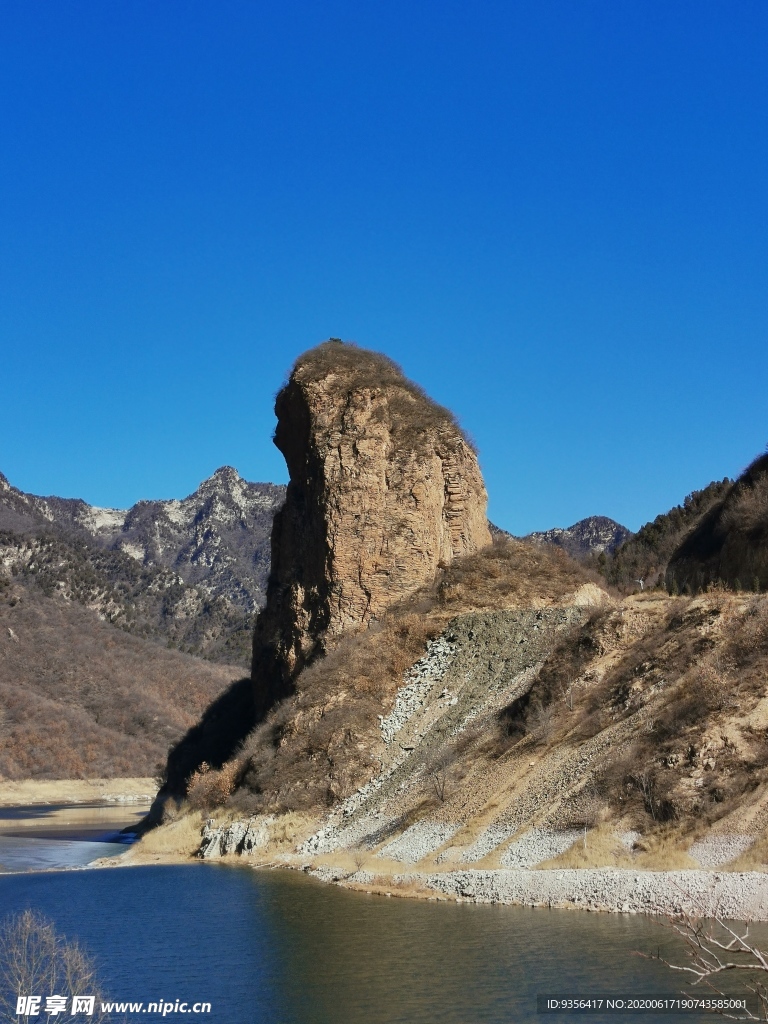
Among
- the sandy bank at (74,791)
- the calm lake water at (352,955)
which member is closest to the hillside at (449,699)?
the calm lake water at (352,955)

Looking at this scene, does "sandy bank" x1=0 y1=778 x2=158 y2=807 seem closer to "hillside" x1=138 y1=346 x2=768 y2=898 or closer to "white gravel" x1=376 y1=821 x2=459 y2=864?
"hillside" x1=138 y1=346 x2=768 y2=898

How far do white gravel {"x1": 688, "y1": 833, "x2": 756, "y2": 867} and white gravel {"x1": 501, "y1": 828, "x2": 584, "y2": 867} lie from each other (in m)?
3.31

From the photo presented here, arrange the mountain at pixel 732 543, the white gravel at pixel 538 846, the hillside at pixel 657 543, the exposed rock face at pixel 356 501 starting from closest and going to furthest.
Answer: the white gravel at pixel 538 846 → the exposed rock face at pixel 356 501 → the mountain at pixel 732 543 → the hillside at pixel 657 543

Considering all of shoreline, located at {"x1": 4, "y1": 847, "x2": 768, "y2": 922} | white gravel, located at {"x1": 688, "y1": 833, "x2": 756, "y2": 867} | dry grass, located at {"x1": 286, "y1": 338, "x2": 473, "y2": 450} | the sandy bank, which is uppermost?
dry grass, located at {"x1": 286, "y1": 338, "x2": 473, "y2": 450}

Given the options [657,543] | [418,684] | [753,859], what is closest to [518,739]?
[418,684]

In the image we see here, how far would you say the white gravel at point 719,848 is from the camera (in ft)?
68.6

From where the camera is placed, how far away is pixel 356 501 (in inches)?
1800

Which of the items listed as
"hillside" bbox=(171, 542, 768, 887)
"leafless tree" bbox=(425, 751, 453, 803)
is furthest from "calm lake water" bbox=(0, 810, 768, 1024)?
"leafless tree" bbox=(425, 751, 453, 803)

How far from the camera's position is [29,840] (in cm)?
5391

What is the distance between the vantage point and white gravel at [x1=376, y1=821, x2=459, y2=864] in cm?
2802

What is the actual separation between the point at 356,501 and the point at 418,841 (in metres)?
19.2

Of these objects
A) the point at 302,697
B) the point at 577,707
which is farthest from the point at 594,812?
the point at 302,697

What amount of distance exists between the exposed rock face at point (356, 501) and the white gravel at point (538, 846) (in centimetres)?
1922

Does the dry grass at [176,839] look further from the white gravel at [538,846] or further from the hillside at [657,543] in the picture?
the hillside at [657,543]
